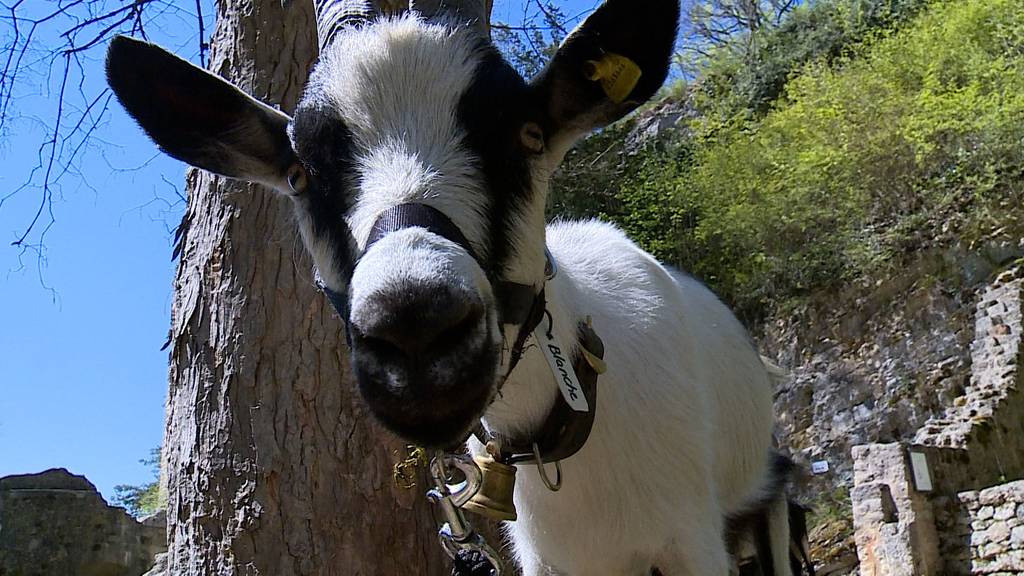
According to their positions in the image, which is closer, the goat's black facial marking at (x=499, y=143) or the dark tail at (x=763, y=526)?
the goat's black facial marking at (x=499, y=143)

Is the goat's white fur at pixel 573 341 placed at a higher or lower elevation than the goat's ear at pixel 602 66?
lower

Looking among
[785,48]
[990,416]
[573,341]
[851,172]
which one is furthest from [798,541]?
[785,48]

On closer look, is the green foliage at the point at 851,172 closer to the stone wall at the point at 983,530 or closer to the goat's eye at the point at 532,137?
the stone wall at the point at 983,530

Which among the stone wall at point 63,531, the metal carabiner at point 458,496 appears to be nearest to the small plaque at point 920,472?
the stone wall at point 63,531

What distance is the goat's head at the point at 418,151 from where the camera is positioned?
150 centimetres

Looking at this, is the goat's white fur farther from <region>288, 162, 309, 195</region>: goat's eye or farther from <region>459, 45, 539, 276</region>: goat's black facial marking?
<region>288, 162, 309, 195</region>: goat's eye

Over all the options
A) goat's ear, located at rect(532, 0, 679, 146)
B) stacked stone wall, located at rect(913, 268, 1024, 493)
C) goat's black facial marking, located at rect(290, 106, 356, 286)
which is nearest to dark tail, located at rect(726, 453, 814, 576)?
goat's ear, located at rect(532, 0, 679, 146)

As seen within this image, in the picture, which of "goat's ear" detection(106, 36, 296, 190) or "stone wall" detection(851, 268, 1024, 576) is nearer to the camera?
"goat's ear" detection(106, 36, 296, 190)

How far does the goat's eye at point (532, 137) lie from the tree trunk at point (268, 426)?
3.61ft

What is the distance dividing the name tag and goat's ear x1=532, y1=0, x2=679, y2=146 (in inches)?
18.1

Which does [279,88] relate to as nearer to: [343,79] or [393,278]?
[343,79]

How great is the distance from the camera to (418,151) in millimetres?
1751

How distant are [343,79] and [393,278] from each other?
64 centimetres

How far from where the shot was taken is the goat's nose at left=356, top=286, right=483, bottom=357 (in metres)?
1.42
